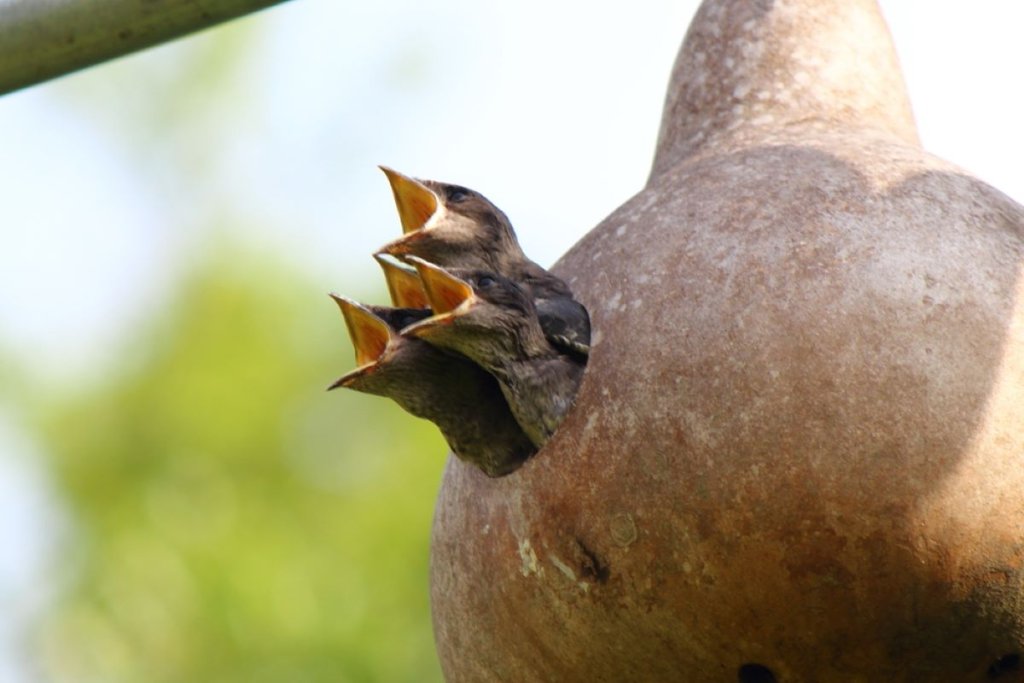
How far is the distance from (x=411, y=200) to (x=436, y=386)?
1.73 feet

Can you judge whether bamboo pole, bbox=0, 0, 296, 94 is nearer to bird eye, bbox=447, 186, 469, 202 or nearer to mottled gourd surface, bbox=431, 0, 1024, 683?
bird eye, bbox=447, 186, 469, 202

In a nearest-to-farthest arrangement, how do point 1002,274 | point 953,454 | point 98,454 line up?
point 953,454, point 1002,274, point 98,454

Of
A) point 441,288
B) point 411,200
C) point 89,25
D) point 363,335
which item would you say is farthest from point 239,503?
point 441,288

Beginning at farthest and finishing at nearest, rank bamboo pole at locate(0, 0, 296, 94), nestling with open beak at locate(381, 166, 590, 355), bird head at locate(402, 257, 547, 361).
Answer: bamboo pole at locate(0, 0, 296, 94)
nestling with open beak at locate(381, 166, 590, 355)
bird head at locate(402, 257, 547, 361)

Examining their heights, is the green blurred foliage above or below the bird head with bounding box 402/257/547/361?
below

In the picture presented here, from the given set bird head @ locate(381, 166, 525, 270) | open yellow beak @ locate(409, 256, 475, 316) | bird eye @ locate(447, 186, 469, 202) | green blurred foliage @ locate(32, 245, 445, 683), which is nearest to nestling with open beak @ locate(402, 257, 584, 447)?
open yellow beak @ locate(409, 256, 475, 316)

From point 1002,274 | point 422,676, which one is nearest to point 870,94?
point 1002,274

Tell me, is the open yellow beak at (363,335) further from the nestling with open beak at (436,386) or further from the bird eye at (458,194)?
the bird eye at (458,194)

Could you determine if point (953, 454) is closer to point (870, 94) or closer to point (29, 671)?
point (870, 94)

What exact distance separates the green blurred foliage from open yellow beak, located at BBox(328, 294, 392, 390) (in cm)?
1032

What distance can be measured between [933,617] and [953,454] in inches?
13.6

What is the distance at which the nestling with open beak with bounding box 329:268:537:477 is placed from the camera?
355cm

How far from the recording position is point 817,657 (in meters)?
3.32

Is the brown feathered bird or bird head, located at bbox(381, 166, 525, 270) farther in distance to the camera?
bird head, located at bbox(381, 166, 525, 270)
